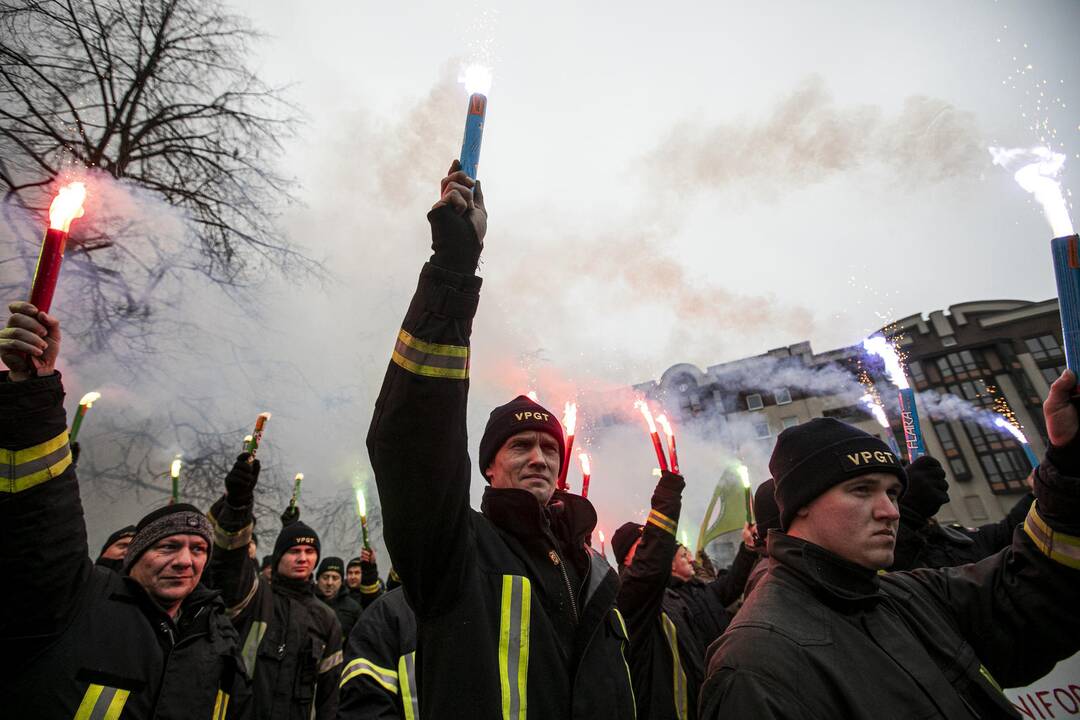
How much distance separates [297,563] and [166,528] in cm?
220

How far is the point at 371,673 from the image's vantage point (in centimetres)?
238

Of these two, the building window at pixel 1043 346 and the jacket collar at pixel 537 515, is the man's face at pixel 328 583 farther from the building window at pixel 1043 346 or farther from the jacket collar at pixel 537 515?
the building window at pixel 1043 346

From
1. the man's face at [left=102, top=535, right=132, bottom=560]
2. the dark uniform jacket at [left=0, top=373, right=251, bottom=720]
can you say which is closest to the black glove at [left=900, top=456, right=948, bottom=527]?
the dark uniform jacket at [left=0, top=373, right=251, bottom=720]

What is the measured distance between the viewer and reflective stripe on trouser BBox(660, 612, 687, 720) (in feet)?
9.87

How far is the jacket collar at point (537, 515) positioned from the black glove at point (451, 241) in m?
0.94

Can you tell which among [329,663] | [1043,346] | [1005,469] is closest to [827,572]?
[329,663]

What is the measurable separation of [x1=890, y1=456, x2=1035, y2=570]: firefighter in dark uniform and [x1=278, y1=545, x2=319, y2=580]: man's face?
488 cm

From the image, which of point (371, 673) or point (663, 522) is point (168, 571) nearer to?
point (371, 673)

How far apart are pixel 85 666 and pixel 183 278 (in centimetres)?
576

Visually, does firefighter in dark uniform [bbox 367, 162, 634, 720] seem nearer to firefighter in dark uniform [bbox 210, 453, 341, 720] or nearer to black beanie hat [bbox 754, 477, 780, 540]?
black beanie hat [bbox 754, 477, 780, 540]

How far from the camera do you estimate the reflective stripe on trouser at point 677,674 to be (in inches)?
118

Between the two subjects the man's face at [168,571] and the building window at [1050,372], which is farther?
the building window at [1050,372]

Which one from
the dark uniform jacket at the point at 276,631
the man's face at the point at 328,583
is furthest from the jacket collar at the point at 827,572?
the man's face at the point at 328,583

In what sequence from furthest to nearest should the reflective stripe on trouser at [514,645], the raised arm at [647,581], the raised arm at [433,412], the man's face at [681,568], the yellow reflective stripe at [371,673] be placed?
the man's face at [681,568], the raised arm at [647,581], the yellow reflective stripe at [371,673], the reflective stripe on trouser at [514,645], the raised arm at [433,412]
